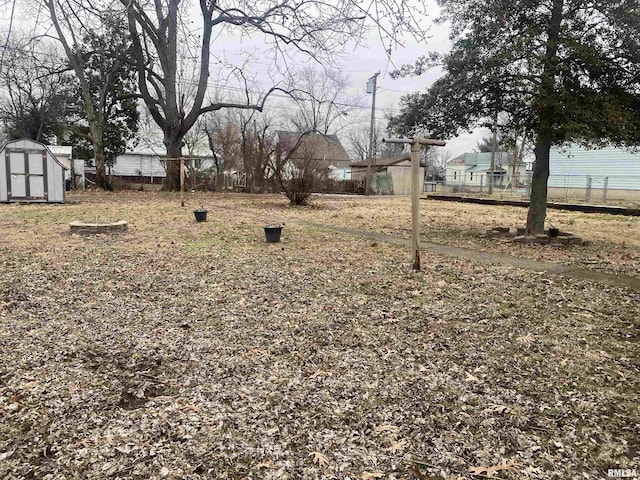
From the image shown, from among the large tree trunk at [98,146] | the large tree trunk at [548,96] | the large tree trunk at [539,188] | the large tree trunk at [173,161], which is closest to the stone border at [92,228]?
the large tree trunk at [548,96]

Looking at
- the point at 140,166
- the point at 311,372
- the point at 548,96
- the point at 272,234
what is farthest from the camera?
the point at 140,166

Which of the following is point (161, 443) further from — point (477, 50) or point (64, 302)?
point (477, 50)

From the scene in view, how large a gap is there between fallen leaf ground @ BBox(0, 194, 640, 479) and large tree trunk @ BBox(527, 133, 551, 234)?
3.11 m

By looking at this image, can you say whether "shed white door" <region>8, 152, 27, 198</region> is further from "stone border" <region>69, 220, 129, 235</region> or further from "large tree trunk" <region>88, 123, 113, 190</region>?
"stone border" <region>69, 220, 129, 235</region>

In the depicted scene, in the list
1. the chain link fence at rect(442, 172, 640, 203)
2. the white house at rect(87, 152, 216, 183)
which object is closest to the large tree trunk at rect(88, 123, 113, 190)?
the white house at rect(87, 152, 216, 183)

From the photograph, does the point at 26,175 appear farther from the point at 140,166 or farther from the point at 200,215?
the point at 140,166

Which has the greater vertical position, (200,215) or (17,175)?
(17,175)

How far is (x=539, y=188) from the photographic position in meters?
8.13

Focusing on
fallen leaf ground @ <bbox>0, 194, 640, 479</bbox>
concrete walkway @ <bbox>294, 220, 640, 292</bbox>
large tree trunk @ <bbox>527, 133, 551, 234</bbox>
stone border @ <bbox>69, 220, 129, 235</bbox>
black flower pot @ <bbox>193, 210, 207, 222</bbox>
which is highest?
large tree trunk @ <bbox>527, 133, 551, 234</bbox>

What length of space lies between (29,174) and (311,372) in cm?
1447

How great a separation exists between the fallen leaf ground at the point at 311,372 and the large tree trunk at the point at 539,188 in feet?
10.2

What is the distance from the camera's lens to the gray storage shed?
13.5 m

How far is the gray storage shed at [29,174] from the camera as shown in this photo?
44.4ft

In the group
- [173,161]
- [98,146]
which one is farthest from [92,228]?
[173,161]
